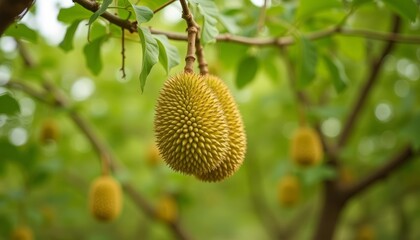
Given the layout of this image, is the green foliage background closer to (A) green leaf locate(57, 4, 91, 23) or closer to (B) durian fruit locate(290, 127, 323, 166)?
(A) green leaf locate(57, 4, 91, 23)

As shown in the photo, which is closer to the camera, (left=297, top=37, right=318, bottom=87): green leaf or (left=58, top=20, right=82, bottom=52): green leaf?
(left=58, top=20, right=82, bottom=52): green leaf

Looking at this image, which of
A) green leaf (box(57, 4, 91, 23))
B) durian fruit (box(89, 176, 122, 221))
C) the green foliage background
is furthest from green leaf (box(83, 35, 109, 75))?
durian fruit (box(89, 176, 122, 221))

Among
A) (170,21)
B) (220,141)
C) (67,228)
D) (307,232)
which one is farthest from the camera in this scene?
(307,232)

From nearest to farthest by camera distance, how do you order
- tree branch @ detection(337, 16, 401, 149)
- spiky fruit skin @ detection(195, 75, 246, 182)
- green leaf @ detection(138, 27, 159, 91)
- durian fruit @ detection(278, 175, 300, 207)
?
green leaf @ detection(138, 27, 159, 91) → spiky fruit skin @ detection(195, 75, 246, 182) → tree branch @ detection(337, 16, 401, 149) → durian fruit @ detection(278, 175, 300, 207)

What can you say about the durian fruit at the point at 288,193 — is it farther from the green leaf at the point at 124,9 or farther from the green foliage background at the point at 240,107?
the green leaf at the point at 124,9

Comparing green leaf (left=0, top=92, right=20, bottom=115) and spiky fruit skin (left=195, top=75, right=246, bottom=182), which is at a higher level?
spiky fruit skin (left=195, top=75, right=246, bottom=182)

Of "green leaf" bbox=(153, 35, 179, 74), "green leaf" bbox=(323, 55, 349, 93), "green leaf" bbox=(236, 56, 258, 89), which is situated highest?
"green leaf" bbox=(153, 35, 179, 74)

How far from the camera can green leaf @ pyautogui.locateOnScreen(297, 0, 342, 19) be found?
1934 mm

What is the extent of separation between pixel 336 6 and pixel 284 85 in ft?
10.2

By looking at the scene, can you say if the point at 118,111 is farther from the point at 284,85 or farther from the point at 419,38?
the point at 419,38

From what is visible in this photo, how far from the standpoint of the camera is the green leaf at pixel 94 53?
1.65 m

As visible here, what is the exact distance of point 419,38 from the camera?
2.16m

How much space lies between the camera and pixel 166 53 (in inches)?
51.3

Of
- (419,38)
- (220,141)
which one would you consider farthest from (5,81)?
(419,38)
